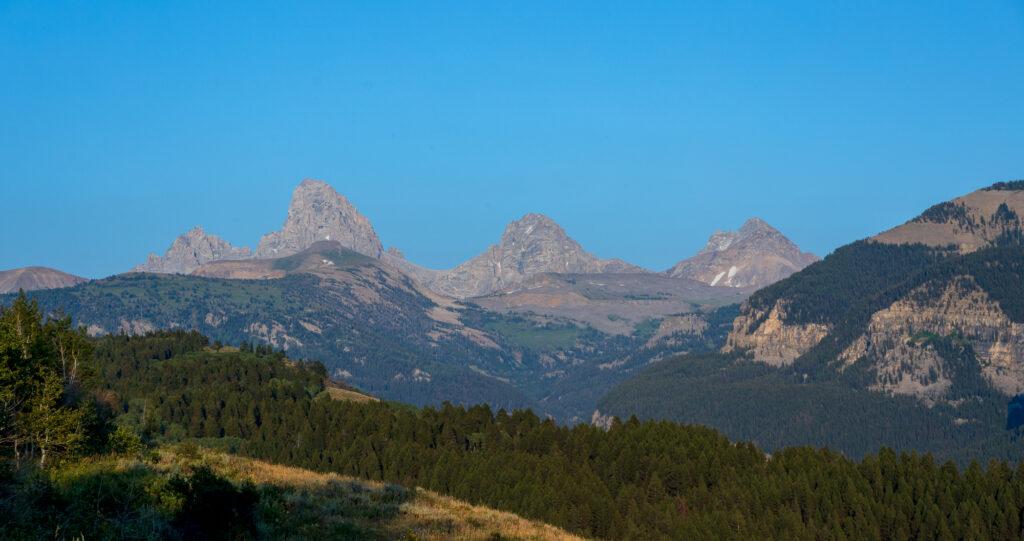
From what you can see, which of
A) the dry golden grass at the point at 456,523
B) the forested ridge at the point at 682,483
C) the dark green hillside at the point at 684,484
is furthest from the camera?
the dark green hillside at the point at 684,484

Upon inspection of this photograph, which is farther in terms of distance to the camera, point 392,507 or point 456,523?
point 392,507

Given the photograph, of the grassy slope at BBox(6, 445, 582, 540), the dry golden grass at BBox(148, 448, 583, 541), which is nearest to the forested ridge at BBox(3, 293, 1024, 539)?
the dry golden grass at BBox(148, 448, 583, 541)

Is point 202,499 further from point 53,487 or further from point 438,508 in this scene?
point 438,508

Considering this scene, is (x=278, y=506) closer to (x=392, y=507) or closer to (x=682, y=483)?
(x=392, y=507)

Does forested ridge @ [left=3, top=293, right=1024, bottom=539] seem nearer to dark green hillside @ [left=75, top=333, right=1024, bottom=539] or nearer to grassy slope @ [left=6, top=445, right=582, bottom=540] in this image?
dark green hillside @ [left=75, top=333, right=1024, bottom=539]

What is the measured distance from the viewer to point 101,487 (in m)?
41.7

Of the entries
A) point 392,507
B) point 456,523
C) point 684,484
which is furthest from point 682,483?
point 456,523

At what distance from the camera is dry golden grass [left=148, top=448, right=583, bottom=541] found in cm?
5109

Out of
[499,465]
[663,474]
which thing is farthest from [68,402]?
[663,474]

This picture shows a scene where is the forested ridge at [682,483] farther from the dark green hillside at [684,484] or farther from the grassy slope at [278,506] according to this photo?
the grassy slope at [278,506]

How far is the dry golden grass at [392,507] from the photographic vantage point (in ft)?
168

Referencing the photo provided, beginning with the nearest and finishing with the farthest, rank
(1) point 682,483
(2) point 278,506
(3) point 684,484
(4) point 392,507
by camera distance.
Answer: (2) point 278,506 < (4) point 392,507 < (3) point 684,484 < (1) point 682,483

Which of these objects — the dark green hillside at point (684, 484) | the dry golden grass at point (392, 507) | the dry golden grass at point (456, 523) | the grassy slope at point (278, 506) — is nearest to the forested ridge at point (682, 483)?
the dark green hillside at point (684, 484)

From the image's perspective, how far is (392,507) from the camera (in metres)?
57.4
